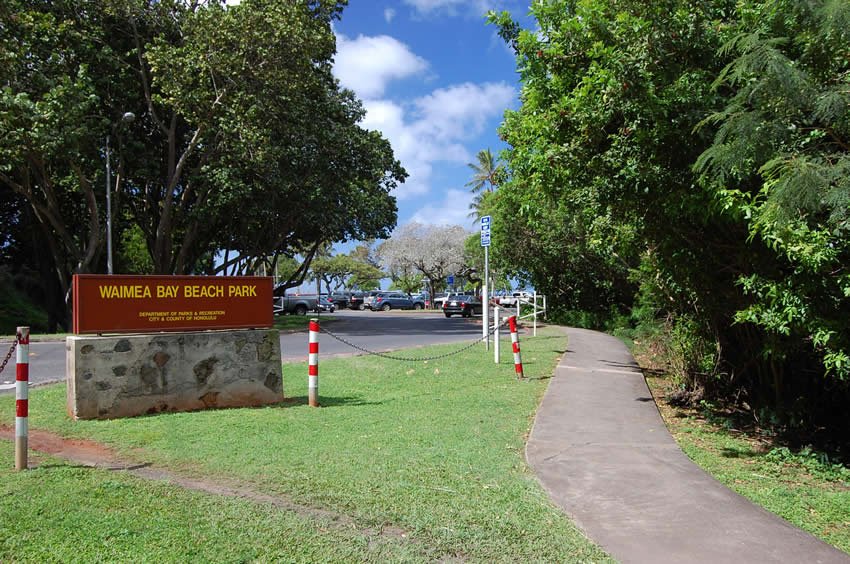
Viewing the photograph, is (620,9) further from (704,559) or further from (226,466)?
(226,466)

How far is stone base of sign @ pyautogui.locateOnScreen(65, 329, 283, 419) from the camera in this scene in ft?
23.1

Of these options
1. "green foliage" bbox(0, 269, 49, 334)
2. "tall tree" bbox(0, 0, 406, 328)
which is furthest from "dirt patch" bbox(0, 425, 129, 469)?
"green foliage" bbox(0, 269, 49, 334)

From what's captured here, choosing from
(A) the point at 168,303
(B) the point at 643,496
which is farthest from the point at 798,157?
(A) the point at 168,303

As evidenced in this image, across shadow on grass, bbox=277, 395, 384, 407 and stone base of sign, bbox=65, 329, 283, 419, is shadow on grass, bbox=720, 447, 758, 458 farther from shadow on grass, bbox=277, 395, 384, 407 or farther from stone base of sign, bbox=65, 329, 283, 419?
stone base of sign, bbox=65, 329, 283, 419

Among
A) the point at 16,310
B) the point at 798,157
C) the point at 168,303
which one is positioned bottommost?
the point at 16,310

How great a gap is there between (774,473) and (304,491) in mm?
4544

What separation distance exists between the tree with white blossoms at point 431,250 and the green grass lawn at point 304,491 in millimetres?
51550

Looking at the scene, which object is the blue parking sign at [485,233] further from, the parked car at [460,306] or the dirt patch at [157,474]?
the parked car at [460,306]

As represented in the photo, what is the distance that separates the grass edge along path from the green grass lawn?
1797 mm

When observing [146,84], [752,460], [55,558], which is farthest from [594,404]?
[146,84]

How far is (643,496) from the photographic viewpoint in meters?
4.75

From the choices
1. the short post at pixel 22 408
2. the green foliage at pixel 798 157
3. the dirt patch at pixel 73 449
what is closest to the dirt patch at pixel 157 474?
the dirt patch at pixel 73 449

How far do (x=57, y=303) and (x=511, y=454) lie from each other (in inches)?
1100

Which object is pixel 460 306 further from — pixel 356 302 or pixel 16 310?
pixel 16 310
